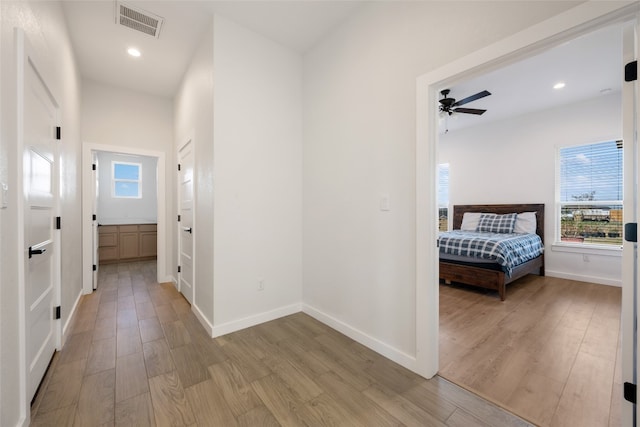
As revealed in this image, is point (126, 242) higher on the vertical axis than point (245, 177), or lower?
lower

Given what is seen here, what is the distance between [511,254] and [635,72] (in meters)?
2.86

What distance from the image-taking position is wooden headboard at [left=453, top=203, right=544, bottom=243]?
4.56m

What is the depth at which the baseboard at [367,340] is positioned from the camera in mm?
1884

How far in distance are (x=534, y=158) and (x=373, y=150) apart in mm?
4253

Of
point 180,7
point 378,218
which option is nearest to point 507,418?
point 378,218

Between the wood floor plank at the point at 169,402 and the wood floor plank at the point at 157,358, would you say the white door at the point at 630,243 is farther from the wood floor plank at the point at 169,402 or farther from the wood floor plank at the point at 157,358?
the wood floor plank at the point at 157,358

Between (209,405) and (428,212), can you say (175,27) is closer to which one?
(428,212)

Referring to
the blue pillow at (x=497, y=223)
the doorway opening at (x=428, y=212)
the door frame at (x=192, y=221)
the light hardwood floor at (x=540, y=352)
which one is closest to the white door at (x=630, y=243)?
the light hardwood floor at (x=540, y=352)

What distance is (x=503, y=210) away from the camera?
197 inches

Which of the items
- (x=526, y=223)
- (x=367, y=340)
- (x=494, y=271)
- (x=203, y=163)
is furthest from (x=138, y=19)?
(x=526, y=223)

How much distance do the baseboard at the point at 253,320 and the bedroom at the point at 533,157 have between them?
66.1 inches

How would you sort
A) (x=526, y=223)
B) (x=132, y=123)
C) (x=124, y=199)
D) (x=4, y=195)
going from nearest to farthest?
(x=4, y=195) → (x=132, y=123) → (x=526, y=223) → (x=124, y=199)

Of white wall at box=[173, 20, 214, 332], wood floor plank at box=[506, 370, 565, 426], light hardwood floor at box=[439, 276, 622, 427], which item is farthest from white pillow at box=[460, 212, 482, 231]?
white wall at box=[173, 20, 214, 332]

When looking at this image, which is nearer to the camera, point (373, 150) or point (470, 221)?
point (373, 150)
